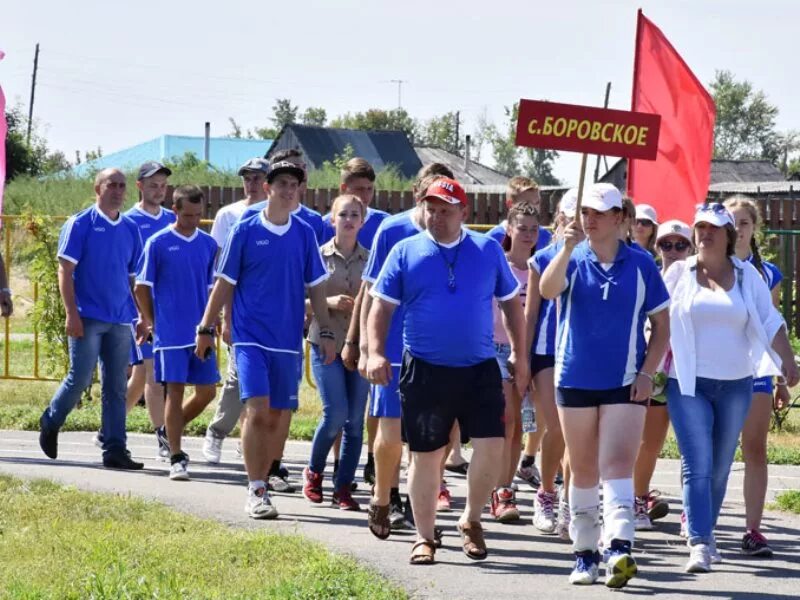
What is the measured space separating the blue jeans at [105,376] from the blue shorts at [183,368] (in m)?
0.31

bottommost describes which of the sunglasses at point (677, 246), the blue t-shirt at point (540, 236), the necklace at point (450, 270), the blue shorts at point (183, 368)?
the blue shorts at point (183, 368)

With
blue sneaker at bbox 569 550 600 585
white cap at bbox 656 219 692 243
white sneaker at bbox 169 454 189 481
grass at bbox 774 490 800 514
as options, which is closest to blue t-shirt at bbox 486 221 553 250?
white cap at bbox 656 219 692 243

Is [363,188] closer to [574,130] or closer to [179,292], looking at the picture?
[179,292]

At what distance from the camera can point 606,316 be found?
8266 mm

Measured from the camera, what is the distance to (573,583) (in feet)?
26.8

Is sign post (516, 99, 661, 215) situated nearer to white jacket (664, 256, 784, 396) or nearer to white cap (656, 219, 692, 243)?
white jacket (664, 256, 784, 396)

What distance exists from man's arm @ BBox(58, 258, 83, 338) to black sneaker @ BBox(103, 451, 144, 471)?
896mm

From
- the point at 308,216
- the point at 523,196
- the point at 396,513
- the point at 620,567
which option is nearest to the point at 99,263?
the point at 308,216

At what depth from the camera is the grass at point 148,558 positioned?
7.27m

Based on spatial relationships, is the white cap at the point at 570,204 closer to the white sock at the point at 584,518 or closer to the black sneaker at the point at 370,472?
the white sock at the point at 584,518

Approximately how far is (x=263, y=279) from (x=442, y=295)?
6.03 feet

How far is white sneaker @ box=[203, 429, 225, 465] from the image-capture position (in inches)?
501

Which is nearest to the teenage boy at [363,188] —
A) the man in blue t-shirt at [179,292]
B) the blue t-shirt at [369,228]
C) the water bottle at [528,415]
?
the blue t-shirt at [369,228]

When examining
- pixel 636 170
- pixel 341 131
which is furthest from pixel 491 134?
pixel 636 170
